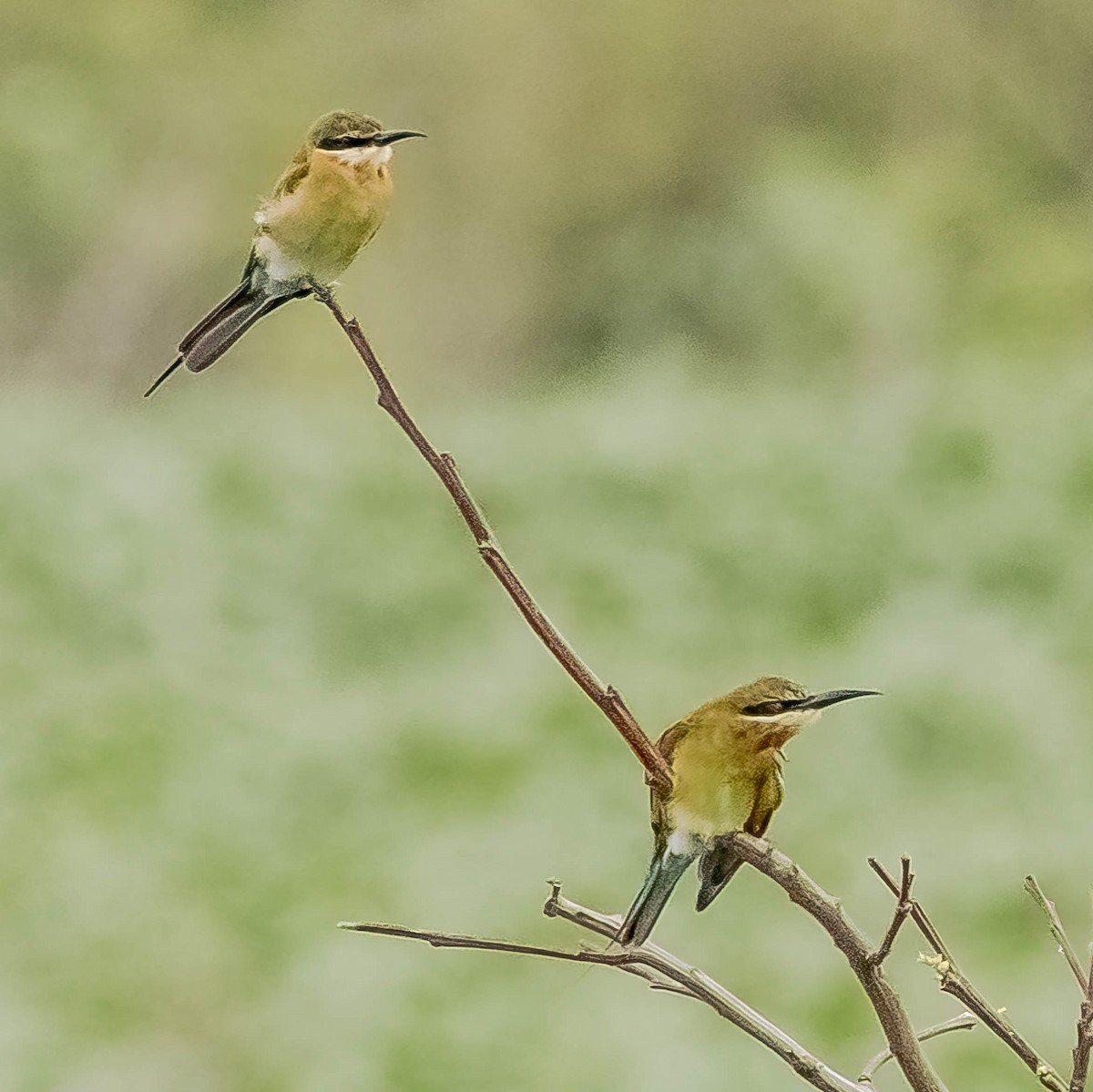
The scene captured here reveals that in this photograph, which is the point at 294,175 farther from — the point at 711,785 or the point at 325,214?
the point at 711,785

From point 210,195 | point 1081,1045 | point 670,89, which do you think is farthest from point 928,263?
point 1081,1045

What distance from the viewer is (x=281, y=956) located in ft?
4.73

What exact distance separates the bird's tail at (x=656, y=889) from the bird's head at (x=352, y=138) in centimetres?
26

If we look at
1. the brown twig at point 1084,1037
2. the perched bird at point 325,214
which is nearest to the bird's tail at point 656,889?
the brown twig at point 1084,1037

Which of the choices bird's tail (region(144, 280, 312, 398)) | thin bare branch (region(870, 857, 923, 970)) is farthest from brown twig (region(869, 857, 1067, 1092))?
bird's tail (region(144, 280, 312, 398))

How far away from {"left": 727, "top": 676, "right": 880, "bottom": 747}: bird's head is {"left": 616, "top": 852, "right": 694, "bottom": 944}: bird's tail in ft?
0.16

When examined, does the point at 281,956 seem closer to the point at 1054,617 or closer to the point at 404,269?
the point at 404,269

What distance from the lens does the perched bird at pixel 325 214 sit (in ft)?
1.64

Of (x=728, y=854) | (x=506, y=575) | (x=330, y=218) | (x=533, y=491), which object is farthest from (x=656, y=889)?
(x=533, y=491)

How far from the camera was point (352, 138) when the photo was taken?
0.51 m

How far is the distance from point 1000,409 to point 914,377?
128mm

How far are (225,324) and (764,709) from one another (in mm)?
204

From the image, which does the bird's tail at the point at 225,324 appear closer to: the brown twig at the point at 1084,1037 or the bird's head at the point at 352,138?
the bird's head at the point at 352,138

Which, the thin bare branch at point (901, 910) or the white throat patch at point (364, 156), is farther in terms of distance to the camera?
the white throat patch at point (364, 156)
